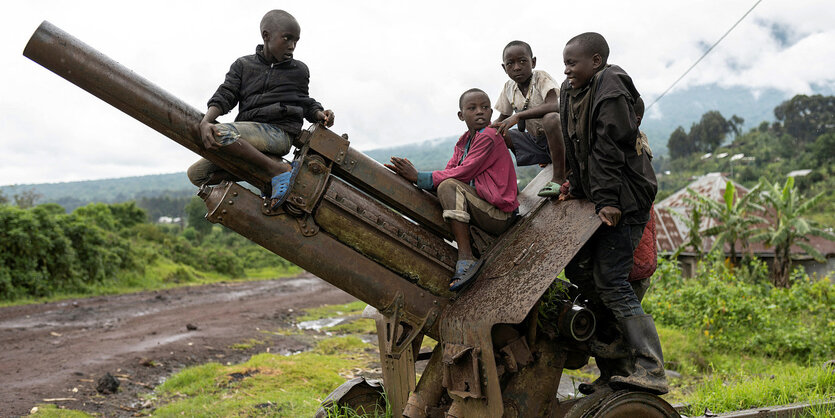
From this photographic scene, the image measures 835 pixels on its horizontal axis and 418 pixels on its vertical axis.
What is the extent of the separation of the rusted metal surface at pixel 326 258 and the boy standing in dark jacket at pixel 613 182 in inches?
43.6

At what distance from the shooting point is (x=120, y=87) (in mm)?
3395

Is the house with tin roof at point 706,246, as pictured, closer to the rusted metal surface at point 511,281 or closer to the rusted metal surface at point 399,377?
the rusted metal surface at point 399,377

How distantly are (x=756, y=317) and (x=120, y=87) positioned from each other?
31.3 ft

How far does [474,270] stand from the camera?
152 inches

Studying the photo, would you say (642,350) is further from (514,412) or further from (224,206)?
(224,206)

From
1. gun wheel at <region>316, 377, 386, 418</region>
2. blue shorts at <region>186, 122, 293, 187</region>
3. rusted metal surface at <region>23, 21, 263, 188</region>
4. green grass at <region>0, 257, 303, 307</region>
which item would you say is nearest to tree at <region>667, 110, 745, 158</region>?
green grass at <region>0, 257, 303, 307</region>

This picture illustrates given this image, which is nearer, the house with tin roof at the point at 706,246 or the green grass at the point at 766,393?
the green grass at the point at 766,393

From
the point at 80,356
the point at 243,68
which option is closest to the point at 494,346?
the point at 243,68

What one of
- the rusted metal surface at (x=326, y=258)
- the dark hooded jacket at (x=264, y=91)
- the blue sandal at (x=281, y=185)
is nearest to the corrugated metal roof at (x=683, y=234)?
the rusted metal surface at (x=326, y=258)

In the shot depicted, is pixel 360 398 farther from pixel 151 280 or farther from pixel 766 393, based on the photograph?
pixel 151 280

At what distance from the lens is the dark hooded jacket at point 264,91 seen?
3.70 m

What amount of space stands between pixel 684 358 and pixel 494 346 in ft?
21.1

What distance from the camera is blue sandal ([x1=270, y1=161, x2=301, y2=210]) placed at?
3.58 m

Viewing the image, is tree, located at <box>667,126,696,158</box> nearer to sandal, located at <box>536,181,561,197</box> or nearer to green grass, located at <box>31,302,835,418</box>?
green grass, located at <box>31,302,835,418</box>
